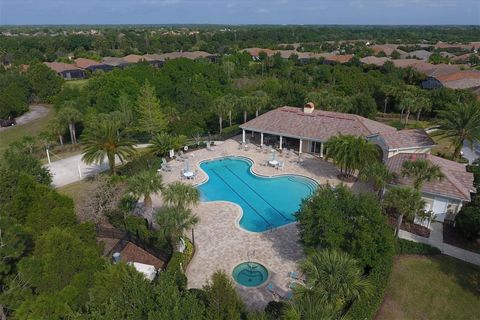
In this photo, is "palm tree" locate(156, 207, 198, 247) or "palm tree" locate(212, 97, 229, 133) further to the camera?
"palm tree" locate(212, 97, 229, 133)

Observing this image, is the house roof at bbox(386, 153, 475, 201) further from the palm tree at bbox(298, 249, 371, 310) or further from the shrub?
the palm tree at bbox(298, 249, 371, 310)

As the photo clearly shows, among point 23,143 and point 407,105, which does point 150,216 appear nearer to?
point 23,143

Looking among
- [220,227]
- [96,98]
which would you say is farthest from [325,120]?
[96,98]

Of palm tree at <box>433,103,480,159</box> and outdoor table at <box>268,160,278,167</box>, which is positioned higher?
palm tree at <box>433,103,480,159</box>

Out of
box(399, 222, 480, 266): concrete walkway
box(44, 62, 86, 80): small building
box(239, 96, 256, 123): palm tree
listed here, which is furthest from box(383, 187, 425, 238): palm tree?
box(44, 62, 86, 80): small building

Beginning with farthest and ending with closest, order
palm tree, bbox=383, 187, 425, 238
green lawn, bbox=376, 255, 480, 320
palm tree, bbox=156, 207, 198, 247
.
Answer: palm tree, bbox=383, 187, 425, 238, palm tree, bbox=156, 207, 198, 247, green lawn, bbox=376, 255, 480, 320

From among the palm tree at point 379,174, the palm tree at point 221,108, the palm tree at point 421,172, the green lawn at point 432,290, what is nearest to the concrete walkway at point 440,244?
the green lawn at point 432,290

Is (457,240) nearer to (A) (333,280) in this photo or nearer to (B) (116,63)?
(A) (333,280)
